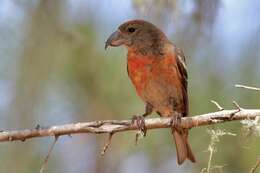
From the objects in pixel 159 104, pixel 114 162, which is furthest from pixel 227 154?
pixel 114 162

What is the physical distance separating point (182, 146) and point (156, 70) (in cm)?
58

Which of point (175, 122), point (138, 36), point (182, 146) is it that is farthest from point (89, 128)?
point (138, 36)

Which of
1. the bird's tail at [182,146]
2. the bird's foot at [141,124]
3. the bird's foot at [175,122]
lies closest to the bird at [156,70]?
the bird's tail at [182,146]

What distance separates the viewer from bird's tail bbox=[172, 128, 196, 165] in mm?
4537

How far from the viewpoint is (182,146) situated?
4.58 m

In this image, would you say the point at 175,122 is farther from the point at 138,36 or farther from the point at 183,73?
the point at 138,36

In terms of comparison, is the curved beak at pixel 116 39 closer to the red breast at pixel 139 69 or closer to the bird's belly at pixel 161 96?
the red breast at pixel 139 69

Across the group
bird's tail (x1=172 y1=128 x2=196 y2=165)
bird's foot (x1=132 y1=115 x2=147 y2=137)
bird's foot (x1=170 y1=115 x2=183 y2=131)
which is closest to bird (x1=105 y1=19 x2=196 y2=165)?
bird's tail (x1=172 y1=128 x2=196 y2=165)

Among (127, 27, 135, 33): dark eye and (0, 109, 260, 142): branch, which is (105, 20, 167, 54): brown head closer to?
(127, 27, 135, 33): dark eye

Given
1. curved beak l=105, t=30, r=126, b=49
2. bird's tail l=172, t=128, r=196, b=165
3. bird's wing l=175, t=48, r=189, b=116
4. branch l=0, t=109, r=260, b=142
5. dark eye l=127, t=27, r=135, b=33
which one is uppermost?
dark eye l=127, t=27, r=135, b=33

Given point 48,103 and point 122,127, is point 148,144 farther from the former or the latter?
point 122,127

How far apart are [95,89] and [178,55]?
31.0 inches

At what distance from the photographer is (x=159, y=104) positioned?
4707 mm

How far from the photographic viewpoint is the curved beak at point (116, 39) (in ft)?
15.1
